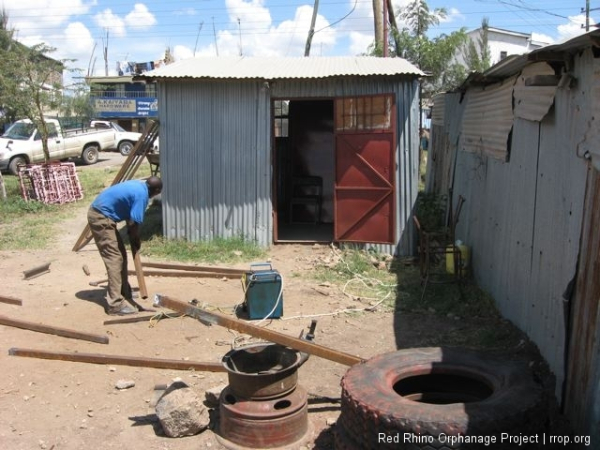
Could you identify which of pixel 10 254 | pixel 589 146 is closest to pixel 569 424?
pixel 589 146

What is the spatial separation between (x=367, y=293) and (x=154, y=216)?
601cm

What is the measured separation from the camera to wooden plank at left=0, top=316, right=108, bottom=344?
6523 millimetres

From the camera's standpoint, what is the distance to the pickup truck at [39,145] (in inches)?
802

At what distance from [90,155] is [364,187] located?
52.0 feet

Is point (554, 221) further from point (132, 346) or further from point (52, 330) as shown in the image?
point (52, 330)

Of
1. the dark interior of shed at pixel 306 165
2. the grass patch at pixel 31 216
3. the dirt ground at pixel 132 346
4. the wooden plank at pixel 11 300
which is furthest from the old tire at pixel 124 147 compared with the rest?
the wooden plank at pixel 11 300

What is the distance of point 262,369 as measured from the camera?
16.4 ft

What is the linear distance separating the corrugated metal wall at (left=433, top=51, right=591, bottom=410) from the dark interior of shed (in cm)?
557

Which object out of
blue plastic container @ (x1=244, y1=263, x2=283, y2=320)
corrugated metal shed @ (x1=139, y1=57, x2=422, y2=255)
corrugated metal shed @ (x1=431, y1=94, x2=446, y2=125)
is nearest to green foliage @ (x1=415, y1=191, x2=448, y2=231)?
corrugated metal shed @ (x1=139, y1=57, x2=422, y2=255)

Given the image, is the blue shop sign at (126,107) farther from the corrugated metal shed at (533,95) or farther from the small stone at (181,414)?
the small stone at (181,414)

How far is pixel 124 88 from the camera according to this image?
118 ft

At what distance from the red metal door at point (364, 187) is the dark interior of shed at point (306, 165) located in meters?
2.83

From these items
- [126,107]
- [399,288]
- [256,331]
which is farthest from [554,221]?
[126,107]

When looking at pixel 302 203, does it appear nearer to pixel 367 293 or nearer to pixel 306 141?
pixel 306 141
